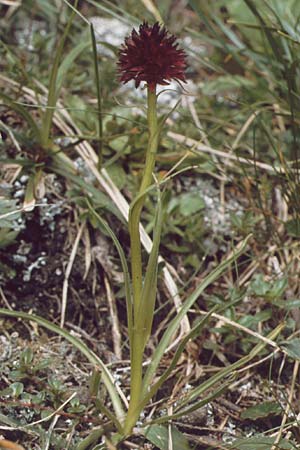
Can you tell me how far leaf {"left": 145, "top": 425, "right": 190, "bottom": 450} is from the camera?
1.21 meters

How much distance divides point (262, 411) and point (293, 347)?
5.4 inches

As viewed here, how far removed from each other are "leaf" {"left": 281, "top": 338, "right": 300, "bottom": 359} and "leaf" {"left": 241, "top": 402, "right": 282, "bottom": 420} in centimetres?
10

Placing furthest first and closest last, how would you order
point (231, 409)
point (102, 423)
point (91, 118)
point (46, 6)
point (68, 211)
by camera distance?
1. point (46, 6)
2. point (91, 118)
3. point (68, 211)
4. point (231, 409)
5. point (102, 423)

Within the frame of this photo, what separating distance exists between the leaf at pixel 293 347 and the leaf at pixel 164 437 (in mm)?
266

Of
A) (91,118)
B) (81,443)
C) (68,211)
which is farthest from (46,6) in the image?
(81,443)

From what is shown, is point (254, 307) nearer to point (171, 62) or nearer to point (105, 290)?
point (105, 290)

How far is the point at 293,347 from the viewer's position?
135cm

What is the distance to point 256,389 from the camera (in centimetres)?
145

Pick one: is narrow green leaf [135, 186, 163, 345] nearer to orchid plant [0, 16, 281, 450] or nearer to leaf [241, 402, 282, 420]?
orchid plant [0, 16, 281, 450]

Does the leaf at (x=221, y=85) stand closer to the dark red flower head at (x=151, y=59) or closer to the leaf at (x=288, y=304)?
the leaf at (x=288, y=304)

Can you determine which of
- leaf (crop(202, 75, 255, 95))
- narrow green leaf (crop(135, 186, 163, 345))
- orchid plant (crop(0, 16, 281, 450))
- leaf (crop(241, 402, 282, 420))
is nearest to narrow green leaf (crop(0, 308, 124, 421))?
orchid plant (crop(0, 16, 281, 450))

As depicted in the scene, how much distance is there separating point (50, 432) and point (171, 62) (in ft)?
2.19

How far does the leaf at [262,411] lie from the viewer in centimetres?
133

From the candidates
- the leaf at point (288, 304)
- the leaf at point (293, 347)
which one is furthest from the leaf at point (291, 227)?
the leaf at point (293, 347)
